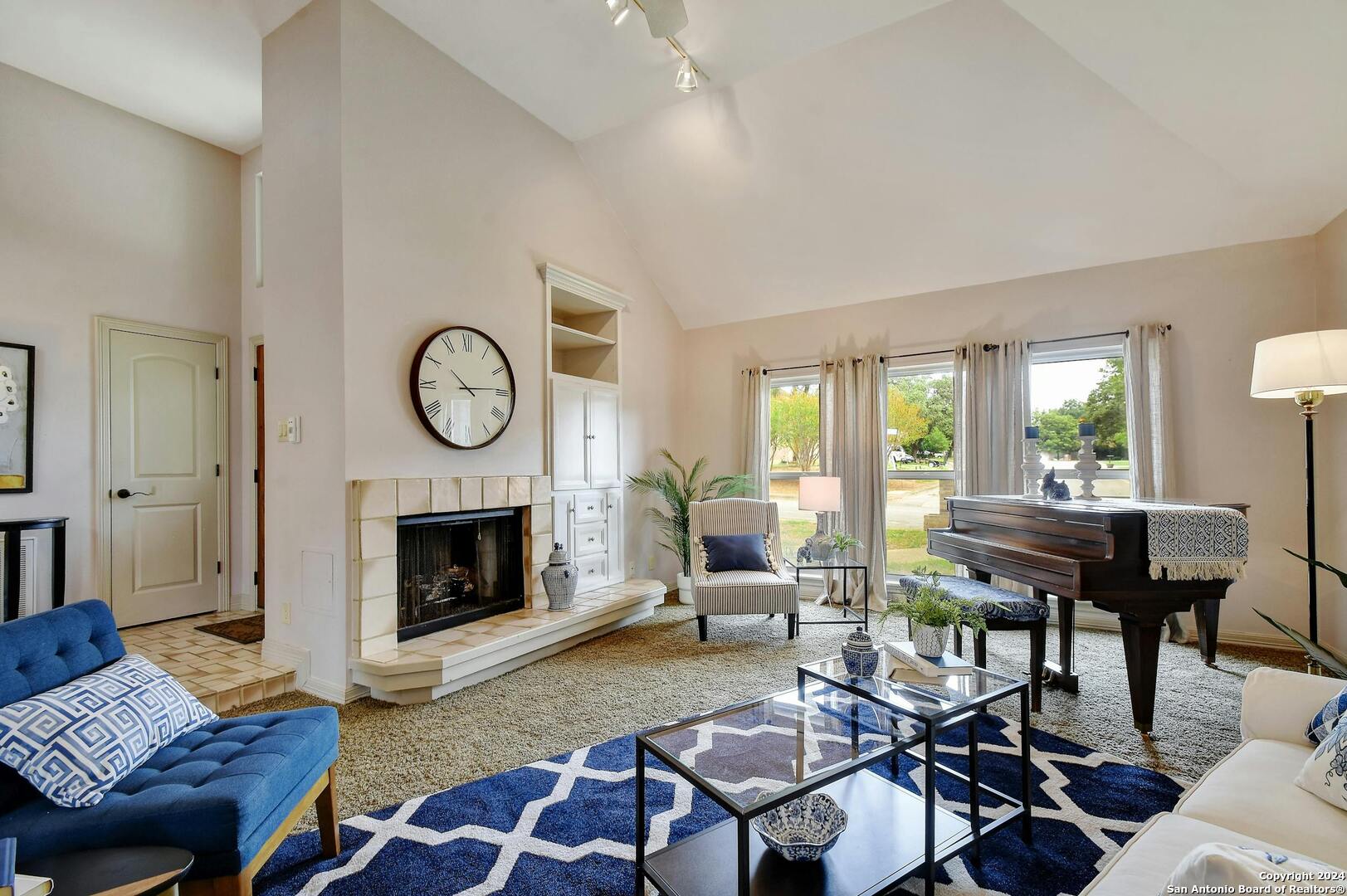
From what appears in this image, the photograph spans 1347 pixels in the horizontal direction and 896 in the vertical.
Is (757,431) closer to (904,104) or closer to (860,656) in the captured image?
(904,104)

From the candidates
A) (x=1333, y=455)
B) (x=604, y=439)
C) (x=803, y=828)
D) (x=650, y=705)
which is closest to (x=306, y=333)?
(x=604, y=439)

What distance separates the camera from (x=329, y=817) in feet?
5.76

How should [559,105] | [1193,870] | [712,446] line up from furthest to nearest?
[712,446] < [559,105] < [1193,870]

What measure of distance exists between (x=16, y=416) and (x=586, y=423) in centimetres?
329

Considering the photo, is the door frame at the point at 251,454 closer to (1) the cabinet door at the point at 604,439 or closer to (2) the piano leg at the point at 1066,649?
(1) the cabinet door at the point at 604,439

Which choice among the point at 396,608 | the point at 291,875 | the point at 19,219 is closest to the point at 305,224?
the point at 19,219

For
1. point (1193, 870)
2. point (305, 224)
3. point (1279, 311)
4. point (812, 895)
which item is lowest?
point (812, 895)

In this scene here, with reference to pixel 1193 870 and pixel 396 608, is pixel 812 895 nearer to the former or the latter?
pixel 1193 870

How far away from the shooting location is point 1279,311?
12.0 ft

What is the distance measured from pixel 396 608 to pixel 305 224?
6.80ft

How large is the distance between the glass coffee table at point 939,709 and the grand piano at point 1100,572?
0.80m

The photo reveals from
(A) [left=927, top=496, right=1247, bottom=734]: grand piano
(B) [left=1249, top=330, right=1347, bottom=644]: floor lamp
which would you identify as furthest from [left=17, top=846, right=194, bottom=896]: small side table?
(B) [left=1249, top=330, right=1347, bottom=644]: floor lamp

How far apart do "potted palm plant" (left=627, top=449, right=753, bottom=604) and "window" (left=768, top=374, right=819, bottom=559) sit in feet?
1.21

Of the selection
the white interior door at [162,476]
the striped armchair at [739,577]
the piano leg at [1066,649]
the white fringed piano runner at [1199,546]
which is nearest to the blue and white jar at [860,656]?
the white fringed piano runner at [1199,546]
